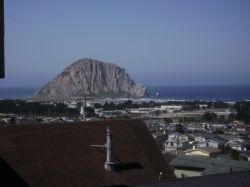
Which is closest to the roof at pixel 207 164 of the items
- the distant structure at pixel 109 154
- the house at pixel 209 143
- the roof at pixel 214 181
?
the distant structure at pixel 109 154

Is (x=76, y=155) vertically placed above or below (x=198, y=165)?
above

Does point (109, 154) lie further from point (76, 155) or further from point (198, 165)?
point (198, 165)

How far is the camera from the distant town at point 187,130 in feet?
119

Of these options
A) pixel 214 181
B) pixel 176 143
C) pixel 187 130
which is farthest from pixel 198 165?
pixel 187 130

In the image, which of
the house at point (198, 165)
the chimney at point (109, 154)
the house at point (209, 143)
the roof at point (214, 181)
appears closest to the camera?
the roof at point (214, 181)

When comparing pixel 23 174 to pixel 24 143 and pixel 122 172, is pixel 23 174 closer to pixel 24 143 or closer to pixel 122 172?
pixel 24 143

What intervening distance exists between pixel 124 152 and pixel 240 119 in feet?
363

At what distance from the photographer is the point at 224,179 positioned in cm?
1260

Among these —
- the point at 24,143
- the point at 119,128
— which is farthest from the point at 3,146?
the point at 119,128

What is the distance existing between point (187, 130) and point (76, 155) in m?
80.2

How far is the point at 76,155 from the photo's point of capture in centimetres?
1811

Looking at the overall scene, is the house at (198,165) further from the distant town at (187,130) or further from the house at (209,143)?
the house at (209,143)

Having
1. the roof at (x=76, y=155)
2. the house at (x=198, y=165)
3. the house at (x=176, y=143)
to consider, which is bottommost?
the house at (x=176, y=143)

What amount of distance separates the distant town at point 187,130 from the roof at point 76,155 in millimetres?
1267
